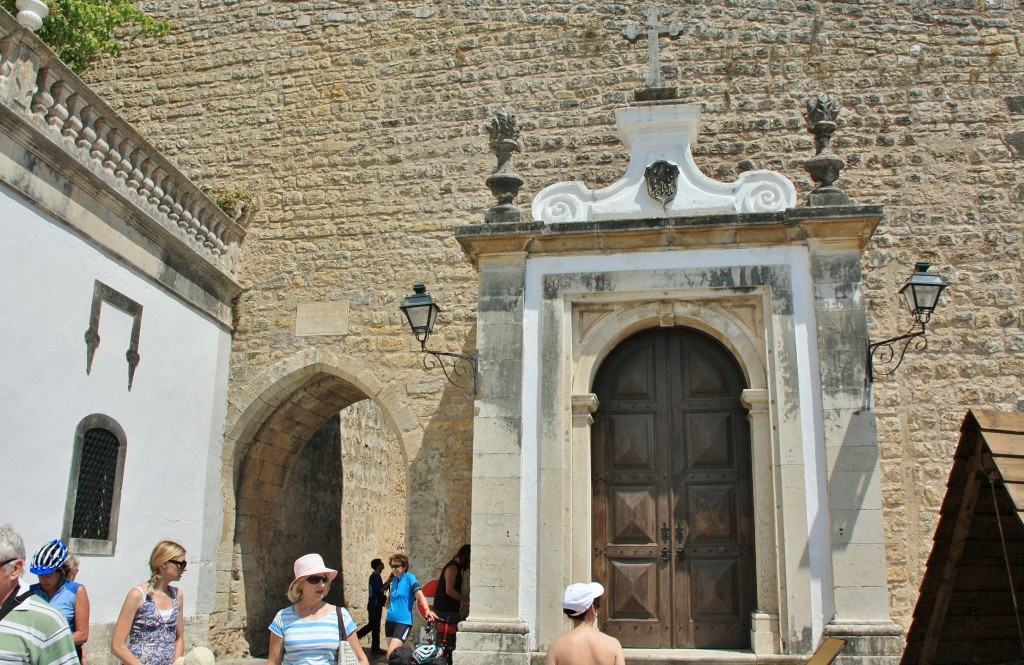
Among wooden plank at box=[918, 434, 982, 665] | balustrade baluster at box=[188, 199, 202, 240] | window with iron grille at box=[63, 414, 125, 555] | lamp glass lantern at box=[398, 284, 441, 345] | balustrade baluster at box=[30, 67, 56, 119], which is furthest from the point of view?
balustrade baluster at box=[188, 199, 202, 240]

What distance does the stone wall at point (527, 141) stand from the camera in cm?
949

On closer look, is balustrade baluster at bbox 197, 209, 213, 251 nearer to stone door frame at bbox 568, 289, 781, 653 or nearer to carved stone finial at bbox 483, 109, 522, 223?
carved stone finial at bbox 483, 109, 522, 223

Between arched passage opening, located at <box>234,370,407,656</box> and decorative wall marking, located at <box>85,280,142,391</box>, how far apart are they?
6.58ft

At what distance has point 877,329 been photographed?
952 cm

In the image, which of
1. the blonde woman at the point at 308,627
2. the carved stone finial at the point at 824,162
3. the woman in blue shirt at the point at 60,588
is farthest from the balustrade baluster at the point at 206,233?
the blonde woman at the point at 308,627

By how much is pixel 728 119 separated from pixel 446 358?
404cm

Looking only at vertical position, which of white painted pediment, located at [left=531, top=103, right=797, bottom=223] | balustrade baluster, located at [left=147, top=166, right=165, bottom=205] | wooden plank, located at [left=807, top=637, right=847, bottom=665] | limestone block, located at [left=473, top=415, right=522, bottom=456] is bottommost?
wooden plank, located at [left=807, top=637, right=847, bottom=665]

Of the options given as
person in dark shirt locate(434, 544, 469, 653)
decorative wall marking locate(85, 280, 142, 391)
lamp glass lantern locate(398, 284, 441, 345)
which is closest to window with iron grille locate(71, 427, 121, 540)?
decorative wall marking locate(85, 280, 142, 391)

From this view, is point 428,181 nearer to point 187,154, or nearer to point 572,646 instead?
point 187,154

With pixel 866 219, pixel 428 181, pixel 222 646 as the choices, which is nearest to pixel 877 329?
pixel 866 219

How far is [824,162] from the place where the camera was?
7.45m

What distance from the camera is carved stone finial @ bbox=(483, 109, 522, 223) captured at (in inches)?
303

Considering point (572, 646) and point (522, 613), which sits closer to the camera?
point (572, 646)

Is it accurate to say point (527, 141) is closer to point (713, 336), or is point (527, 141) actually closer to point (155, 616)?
point (713, 336)
